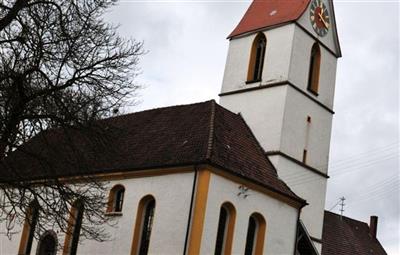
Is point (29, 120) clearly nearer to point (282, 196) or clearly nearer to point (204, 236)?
point (204, 236)

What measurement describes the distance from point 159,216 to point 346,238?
18387mm

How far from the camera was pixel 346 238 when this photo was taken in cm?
4012

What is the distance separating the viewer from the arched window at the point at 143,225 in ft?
83.8

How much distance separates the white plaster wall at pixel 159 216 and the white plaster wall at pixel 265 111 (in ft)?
19.7

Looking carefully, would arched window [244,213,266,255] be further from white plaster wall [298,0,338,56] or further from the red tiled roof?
white plaster wall [298,0,338,56]

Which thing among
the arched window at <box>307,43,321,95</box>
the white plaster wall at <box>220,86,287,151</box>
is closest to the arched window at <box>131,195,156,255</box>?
the white plaster wall at <box>220,86,287,151</box>

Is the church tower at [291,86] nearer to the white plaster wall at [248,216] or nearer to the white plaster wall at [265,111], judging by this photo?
the white plaster wall at [265,111]

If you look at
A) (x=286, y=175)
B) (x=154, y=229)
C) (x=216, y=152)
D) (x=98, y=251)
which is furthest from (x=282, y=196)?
(x=98, y=251)

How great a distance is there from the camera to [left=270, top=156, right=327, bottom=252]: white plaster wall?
29.0 metres

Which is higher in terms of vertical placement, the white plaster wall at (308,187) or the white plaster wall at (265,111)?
the white plaster wall at (265,111)

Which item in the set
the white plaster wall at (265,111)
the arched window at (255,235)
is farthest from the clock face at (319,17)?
the arched window at (255,235)

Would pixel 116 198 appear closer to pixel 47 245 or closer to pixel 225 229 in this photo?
pixel 47 245

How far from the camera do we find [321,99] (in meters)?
32.4

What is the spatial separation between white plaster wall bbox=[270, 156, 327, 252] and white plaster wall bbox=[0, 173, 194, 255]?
559cm
